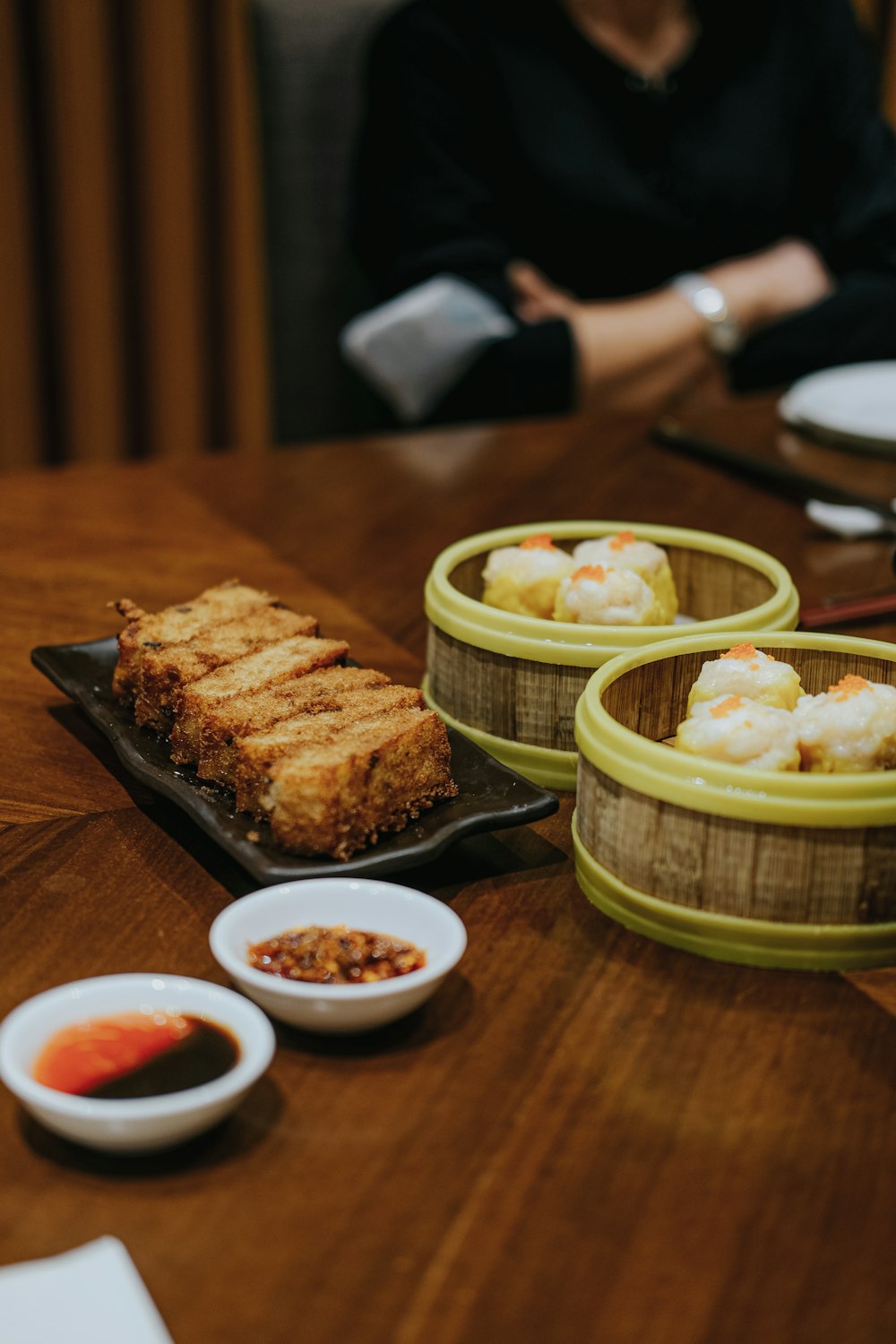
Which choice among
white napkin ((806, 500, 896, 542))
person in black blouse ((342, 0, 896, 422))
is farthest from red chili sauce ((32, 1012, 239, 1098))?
person in black blouse ((342, 0, 896, 422))

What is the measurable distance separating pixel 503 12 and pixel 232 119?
0.79m

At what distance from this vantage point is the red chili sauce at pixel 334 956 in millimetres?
913

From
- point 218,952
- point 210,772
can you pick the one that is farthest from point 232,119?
point 218,952

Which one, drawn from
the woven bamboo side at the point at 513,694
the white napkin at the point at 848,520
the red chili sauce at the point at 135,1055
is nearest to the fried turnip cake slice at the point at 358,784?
the woven bamboo side at the point at 513,694

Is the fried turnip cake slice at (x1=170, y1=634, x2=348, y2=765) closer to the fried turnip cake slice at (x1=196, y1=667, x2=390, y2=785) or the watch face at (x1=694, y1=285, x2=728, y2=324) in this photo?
the fried turnip cake slice at (x1=196, y1=667, x2=390, y2=785)

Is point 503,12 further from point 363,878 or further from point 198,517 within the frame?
point 363,878

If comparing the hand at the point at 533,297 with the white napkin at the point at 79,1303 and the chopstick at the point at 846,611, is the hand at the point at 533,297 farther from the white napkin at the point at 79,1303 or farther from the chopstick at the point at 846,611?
the white napkin at the point at 79,1303

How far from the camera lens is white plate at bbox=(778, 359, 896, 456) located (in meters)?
2.17

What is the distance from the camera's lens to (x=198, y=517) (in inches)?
75.9

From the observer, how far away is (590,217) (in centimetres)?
296

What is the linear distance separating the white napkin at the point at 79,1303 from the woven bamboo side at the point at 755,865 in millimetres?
439

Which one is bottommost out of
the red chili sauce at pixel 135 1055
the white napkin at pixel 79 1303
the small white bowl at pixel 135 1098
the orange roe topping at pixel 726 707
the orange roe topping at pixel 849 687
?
the white napkin at pixel 79 1303

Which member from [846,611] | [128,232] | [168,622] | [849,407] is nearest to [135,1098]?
[168,622]

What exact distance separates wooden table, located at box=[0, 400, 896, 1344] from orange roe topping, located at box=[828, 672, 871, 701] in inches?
8.0
